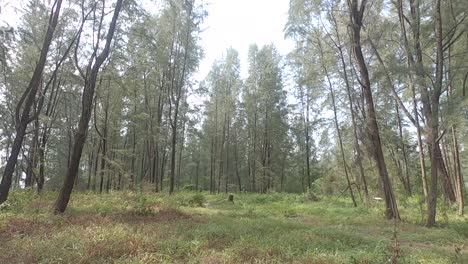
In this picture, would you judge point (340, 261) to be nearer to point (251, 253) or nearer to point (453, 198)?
point (251, 253)

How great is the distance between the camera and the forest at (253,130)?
7.40 meters

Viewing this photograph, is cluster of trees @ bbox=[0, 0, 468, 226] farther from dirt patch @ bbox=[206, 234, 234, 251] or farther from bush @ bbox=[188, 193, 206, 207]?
dirt patch @ bbox=[206, 234, 234, 251]

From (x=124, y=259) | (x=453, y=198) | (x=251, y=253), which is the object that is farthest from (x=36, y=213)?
(x=453, y=198)

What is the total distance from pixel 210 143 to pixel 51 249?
3447cm

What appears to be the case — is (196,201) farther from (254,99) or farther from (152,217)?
(254,99)

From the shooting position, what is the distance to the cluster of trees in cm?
1189

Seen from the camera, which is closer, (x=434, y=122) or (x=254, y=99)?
(x=434, y=122)

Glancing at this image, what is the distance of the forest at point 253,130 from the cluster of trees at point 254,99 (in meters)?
0.12

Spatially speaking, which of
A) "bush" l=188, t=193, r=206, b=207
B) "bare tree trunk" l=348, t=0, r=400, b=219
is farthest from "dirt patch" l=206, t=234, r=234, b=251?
"bush" l=188, t=193, r=206, b=207

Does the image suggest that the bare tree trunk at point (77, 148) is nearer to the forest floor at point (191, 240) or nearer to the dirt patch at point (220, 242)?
the forest floor at point (191, 240)

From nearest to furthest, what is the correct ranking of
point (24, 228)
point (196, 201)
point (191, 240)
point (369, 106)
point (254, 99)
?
1. point (191, 240)
2. point (24, 228)
3. point (369, 106)
4. point (196, 201)
5. point (254, 99)

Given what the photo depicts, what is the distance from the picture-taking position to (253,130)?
35562 mm

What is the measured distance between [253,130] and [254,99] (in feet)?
10.9

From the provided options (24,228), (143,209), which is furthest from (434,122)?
(24,228)
